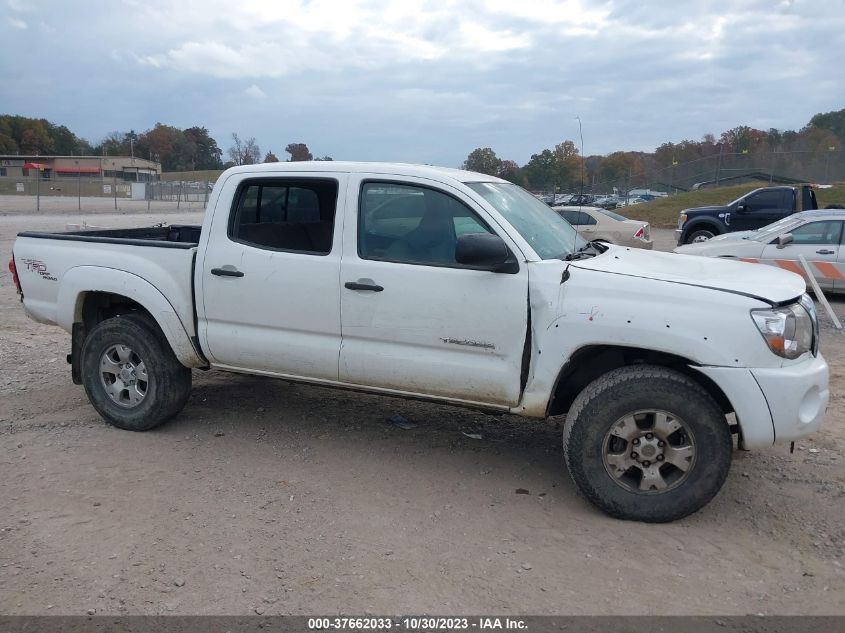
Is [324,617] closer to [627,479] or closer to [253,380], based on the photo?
[627,479]

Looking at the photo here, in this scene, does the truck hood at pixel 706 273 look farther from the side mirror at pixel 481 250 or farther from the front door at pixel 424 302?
the front door at pixel 424 302

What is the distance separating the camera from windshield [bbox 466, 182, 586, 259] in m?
4.58

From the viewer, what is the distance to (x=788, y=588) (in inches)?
138

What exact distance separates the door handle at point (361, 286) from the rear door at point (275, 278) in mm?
98

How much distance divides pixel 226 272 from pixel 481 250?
181 cm

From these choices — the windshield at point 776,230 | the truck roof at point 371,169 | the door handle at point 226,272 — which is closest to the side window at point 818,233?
the windshield at point 776,230

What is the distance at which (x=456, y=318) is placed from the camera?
175 inches

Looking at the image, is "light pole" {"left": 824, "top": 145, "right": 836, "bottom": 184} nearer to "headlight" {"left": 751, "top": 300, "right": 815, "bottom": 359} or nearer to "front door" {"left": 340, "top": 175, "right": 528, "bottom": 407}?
"headlight" {"left": 751, "top": 300, "right": 815, "bottom": 359}

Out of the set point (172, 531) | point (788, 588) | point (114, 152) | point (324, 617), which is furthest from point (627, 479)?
point (114, 152)

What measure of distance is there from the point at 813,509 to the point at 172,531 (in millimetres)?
3512

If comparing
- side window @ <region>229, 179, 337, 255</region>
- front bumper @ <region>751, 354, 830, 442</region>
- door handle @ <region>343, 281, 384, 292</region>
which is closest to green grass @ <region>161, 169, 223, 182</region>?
side window @ <region>229, 179, 337, 255</region>

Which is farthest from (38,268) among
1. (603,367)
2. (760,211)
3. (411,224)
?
(760,211)

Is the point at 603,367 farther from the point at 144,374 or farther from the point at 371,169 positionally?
the point at 144,374

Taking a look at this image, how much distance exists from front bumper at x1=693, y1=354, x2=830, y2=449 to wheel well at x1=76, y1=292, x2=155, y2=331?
3948 mm
